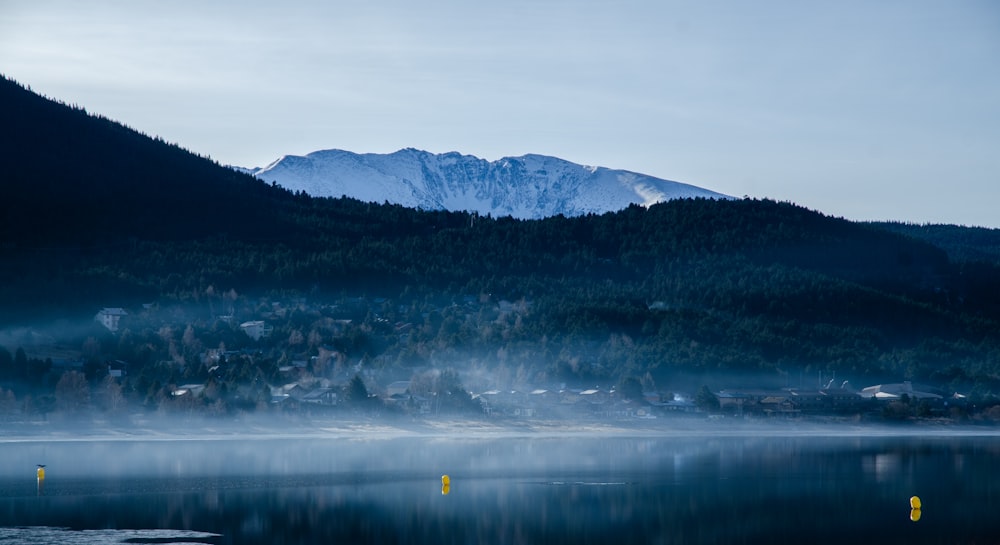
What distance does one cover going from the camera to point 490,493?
262 ft

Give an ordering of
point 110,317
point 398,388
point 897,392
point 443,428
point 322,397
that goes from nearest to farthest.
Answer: point 443,428, point 322,397, point 398,388, point 897,392, point 110,317

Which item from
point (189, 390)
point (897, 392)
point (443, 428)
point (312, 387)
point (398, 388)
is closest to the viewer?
point (189, 390)

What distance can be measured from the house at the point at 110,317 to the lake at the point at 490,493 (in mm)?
39480

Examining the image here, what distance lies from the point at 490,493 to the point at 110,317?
91.3m

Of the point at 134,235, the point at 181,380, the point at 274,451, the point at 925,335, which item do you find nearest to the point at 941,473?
the point at 274,451

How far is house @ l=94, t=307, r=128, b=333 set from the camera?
515 ft

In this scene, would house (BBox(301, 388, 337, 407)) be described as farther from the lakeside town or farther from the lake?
the lake

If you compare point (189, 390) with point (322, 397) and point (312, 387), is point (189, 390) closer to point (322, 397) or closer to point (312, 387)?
point (322, 397)

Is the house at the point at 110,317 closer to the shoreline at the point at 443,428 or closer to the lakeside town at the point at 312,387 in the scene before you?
the lakeside town at the point at 312,387

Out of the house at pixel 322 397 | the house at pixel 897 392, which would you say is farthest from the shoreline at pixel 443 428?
the house at pixel 897 392

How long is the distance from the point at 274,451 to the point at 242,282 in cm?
7709

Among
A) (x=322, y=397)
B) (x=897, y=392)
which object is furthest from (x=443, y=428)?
(x=897, y=392)

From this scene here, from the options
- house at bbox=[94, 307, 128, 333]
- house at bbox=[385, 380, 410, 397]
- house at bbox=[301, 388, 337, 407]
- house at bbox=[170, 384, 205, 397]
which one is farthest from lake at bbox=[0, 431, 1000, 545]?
house at bbox=[94, 307, 128, 333]

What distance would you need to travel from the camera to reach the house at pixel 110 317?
15688 centimetres
